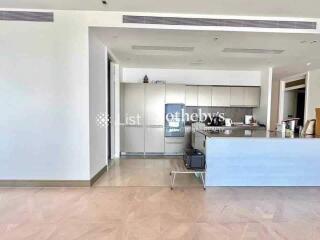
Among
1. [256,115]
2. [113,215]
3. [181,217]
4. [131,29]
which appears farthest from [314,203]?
[256,115]

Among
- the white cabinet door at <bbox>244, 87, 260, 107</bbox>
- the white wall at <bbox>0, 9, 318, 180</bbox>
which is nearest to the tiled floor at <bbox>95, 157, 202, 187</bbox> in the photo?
the white wall at <bbox>0, 9, 318, 180</bbox>

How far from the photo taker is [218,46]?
14.9 feet

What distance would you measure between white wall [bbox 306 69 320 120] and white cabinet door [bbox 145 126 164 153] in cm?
439

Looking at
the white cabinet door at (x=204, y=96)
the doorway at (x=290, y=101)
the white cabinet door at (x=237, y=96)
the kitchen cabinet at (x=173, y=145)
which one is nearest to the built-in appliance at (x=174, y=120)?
the kitchen cabinet at (x=173, y=145)

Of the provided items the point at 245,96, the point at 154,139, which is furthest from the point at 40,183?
the point at 245,96

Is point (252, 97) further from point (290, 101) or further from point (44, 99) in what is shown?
point (44, 99)

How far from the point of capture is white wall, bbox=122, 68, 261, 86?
6.84 metres

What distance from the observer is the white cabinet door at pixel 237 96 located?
6766mm

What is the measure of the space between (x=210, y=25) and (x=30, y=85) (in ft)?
9.64

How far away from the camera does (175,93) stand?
6.46 metres

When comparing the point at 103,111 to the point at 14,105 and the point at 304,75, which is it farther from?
the point at 304,75

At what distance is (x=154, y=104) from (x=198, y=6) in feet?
11.2

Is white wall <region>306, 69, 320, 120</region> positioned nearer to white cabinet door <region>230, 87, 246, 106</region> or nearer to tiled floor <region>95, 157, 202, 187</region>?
white cabinet door <region>230, 87, 246, 106</region>

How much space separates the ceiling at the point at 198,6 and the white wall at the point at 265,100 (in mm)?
3052
